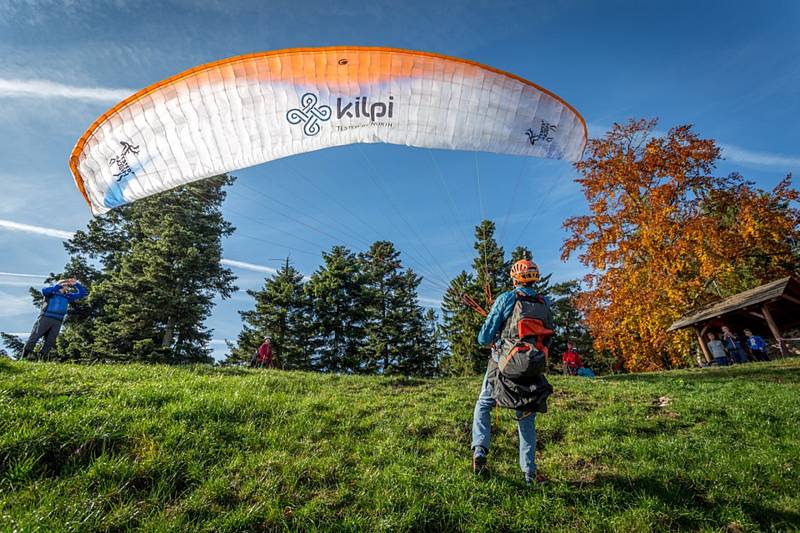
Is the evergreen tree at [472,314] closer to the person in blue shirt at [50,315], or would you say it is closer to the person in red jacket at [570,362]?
the person in red jacket at [570,362]

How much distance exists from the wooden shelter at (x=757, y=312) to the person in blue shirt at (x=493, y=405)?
1920cm

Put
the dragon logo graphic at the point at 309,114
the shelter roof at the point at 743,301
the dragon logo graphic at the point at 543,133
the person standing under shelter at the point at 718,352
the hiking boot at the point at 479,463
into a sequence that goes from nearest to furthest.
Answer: the hiking boot at the point at 479,463, the dragon logo graphic at the point at 309,114, the dragon logo graphic at the point at 543,133, the shelter roof at the point at 743,301, the person standing under shelter at the point at 718,352

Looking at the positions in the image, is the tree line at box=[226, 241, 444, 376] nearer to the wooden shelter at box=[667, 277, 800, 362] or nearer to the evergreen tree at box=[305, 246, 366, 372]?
the evergreen tree at box=[305, 246, 366, 372]

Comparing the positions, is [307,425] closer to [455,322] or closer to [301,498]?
[301,498]

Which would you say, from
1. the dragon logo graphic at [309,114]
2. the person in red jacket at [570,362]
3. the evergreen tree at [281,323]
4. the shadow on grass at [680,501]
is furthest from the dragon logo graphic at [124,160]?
the evergreen tree at [281,323]

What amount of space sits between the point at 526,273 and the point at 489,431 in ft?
6.04

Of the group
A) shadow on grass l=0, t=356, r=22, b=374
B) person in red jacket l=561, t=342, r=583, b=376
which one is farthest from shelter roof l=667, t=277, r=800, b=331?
shadow on grass l=0, t=356, r=22, b=374

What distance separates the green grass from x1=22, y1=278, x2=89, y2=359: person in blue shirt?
4043 millimetres

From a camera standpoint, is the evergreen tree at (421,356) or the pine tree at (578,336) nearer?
the evergreen tree at (421,356)

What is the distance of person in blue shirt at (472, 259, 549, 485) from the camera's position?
363cm

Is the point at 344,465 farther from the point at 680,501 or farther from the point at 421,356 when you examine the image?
the point at 421,356

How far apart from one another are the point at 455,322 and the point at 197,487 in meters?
38.3

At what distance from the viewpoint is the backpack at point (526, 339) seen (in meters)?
3.53

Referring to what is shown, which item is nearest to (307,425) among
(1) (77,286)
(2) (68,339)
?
(1) (77,286)
